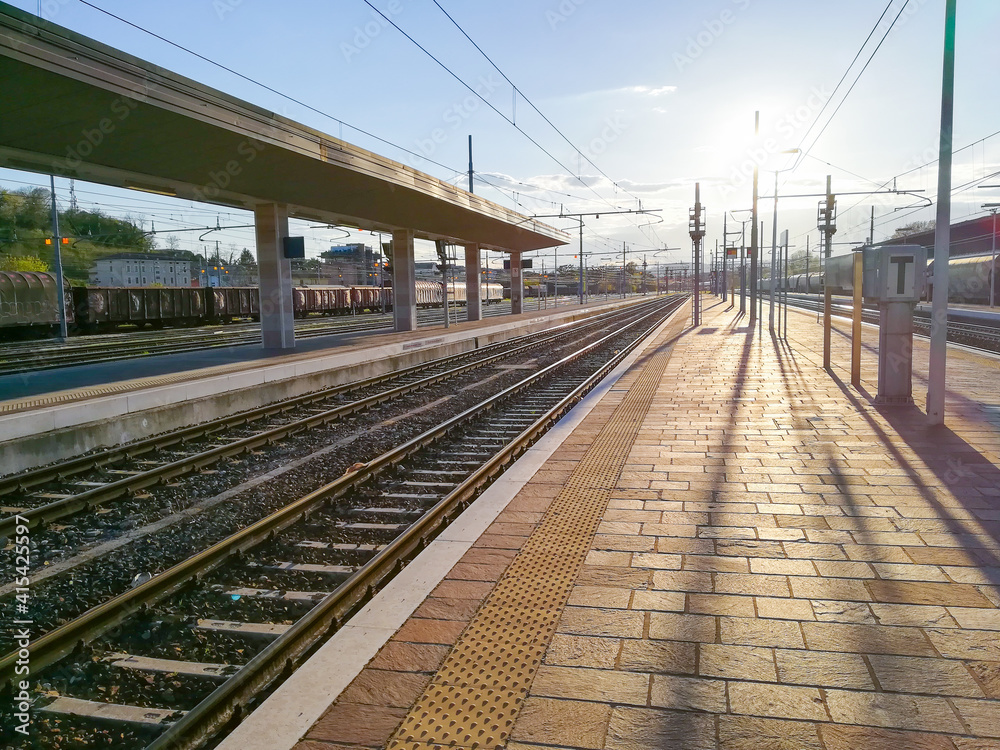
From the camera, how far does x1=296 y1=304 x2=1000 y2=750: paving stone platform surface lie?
8.25 ft

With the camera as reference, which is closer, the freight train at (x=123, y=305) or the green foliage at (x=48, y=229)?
the freight train at (x=123, y=305)

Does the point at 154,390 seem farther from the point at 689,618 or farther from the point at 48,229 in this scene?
the point at 48,229

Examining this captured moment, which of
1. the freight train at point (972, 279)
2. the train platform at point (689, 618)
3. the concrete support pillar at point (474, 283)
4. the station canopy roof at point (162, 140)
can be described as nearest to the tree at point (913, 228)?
the freight train at point (972, 279)

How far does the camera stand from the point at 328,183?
57.1 ft

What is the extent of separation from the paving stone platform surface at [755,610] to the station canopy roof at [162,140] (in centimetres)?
809

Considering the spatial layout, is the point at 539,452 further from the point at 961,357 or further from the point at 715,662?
the point at 961,357

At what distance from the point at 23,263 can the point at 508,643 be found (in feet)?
214

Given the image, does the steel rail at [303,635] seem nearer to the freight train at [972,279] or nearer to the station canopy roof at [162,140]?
the station canopy roof at [162,140]

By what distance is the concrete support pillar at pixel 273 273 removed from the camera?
61.0ft

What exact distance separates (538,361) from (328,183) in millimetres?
6860

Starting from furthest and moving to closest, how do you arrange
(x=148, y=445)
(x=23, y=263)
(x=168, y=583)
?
1. (x=23, y=263)
2. (x=148, y=445)
3. (x=168, y=583)

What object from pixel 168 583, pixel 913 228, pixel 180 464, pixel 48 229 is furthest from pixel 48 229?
pixel 913 228

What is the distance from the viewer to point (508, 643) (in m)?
3.13

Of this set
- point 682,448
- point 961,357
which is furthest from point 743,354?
point 682,448
